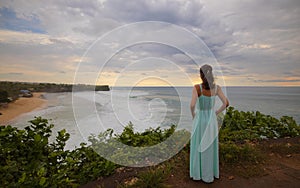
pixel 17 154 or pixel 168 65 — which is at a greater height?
pixel 168 65

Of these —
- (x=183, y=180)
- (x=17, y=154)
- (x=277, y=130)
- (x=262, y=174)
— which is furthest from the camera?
(x=277, y=130)

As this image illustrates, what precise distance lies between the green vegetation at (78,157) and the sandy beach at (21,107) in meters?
0.31

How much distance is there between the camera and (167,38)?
3094 millimetres

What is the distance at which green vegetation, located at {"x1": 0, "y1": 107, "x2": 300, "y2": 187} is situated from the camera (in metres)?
2.66

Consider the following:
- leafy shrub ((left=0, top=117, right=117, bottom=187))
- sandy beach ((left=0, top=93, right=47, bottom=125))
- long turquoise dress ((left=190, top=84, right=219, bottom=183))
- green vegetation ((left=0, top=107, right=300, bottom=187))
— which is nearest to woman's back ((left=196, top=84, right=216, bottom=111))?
long turquoise dress ((left=190, top=84, right=219, bottom=183))

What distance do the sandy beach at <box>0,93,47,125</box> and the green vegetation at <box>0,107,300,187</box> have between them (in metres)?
0.31

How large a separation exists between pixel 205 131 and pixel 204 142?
0.18 m

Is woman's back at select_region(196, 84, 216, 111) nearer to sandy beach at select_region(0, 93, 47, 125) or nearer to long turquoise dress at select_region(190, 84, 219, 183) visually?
long turquoise dress at select_region(190, 84, 219, 183)

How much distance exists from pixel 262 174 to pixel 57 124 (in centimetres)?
391

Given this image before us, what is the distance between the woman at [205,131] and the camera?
10.2 feet

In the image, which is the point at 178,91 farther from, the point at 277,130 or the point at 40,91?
the point at 277,130

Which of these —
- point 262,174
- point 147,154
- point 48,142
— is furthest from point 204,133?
point 48,142

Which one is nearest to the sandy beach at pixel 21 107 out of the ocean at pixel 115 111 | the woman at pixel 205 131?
the ocean at pixel 115 111

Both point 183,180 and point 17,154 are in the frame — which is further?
point 183,180
